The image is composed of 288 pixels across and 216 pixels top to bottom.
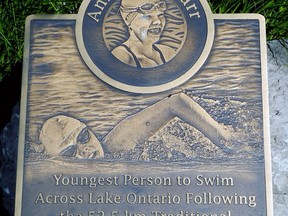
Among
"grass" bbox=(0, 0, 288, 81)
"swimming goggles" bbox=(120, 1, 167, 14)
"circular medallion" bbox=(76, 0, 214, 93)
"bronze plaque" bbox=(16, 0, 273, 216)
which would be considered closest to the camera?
"bronze plaque" bbox=(16, 0, 273, 216)

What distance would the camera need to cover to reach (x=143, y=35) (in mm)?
2783

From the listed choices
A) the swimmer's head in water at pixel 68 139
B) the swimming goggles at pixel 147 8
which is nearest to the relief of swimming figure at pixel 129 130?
the swimmer's head in water at pixel 68 139

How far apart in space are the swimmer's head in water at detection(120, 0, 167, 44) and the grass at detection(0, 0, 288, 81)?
84 cm

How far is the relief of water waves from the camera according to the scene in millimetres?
2609

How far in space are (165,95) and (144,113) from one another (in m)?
0.14

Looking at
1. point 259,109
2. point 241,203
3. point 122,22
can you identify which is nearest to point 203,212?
point 241,203

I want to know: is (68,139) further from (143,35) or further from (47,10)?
(47,10)

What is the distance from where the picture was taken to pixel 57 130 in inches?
104

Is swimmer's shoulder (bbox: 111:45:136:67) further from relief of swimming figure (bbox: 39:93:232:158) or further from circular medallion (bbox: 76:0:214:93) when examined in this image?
relief of swimming figure (bbox: 39:93:232:158)

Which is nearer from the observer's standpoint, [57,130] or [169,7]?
[57,130]

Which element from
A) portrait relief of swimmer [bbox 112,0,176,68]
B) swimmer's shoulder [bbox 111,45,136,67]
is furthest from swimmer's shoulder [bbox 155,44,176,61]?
swimmer's shoulder [bbox 111,45,136,67]

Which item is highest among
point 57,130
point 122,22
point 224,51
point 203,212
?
point 122,22

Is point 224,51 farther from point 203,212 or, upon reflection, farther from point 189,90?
point 203,212

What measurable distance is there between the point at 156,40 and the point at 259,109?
23.9 inches
